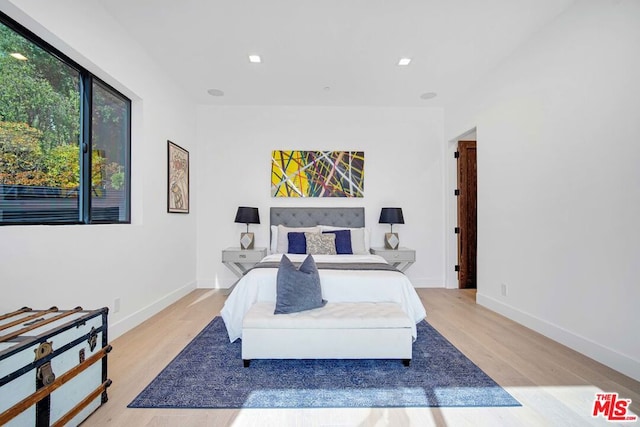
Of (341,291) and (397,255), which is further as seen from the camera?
(397,255)

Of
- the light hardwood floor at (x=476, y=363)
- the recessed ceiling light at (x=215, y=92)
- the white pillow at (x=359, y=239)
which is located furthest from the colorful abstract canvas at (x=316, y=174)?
the light hardwood floor at (x=476, y=363)

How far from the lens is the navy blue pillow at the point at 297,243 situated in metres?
3.95

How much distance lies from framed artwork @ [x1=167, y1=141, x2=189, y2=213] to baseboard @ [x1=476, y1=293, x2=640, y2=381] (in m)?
4.15

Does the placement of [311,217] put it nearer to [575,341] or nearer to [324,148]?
[324,148]

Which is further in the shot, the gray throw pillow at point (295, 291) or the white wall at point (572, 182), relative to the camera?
the gray throw pillow at point (295, 291)

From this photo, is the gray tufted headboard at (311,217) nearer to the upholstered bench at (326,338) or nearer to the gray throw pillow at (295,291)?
the gray throw pillow at (295,291)

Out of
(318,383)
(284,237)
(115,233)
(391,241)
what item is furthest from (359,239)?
(115,233)

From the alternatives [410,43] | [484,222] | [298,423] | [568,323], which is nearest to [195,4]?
[410,43]

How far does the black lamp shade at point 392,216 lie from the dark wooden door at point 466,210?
1.03 meters

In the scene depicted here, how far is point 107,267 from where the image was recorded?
2629 mm

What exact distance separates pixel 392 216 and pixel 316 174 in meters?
1.34

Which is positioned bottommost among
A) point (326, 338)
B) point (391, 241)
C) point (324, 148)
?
point (326, 338)

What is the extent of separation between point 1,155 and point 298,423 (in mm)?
2399

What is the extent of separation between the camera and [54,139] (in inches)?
89.1
